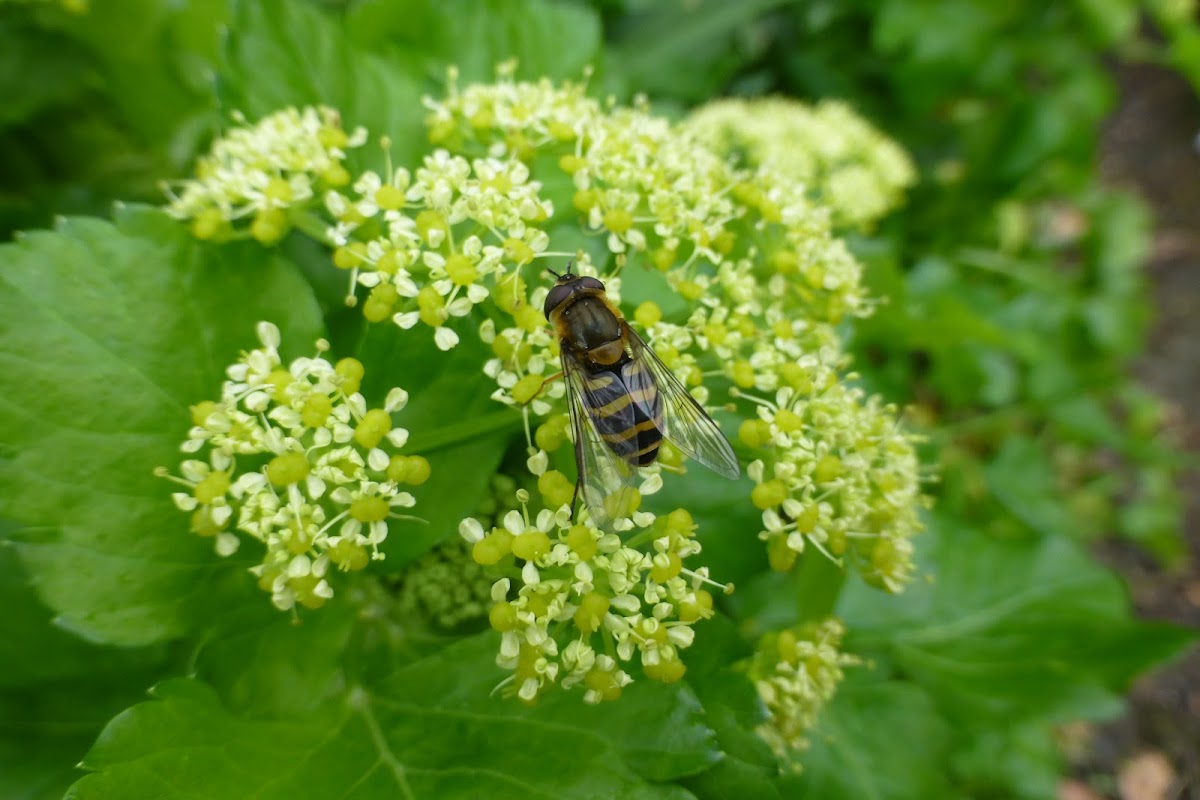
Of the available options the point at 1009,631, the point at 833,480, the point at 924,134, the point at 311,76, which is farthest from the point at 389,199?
the point at 924,134

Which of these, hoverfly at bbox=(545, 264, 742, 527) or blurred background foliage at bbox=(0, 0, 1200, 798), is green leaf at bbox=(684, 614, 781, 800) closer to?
hoverfly at bbox=(545, 264, 742, 527)

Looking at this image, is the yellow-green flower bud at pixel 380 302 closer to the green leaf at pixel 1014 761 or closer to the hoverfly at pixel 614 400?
the hoverfly at pixel 614 400

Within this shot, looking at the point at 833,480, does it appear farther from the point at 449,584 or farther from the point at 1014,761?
the point at 1014,761

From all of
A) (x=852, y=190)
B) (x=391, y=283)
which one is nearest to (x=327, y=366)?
(x=391, y=283)

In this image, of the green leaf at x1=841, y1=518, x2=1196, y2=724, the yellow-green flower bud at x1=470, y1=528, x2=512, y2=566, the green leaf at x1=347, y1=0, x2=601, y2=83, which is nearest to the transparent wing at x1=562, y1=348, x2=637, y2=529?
the yellow-green flower bud at x1=470, y1=528, x2=512, y2=566

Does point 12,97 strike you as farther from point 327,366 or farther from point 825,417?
point 825,417

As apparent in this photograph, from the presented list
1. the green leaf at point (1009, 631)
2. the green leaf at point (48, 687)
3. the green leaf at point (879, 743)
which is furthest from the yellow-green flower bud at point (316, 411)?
the green leaf at point (1009, 631)
